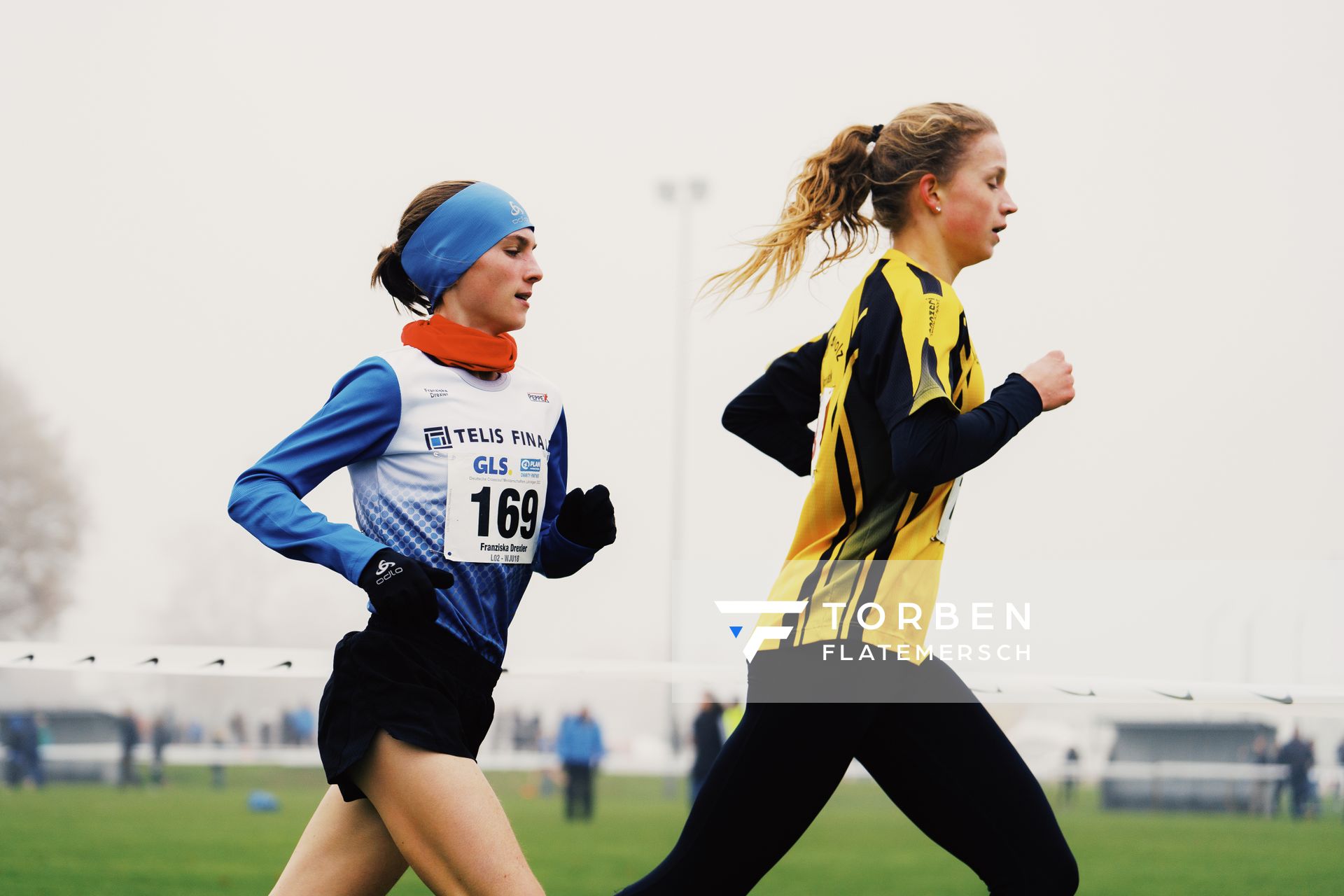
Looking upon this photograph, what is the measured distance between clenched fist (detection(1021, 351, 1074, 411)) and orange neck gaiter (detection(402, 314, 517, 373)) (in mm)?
1267

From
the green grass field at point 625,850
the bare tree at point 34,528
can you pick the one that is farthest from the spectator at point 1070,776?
the bare tree at point 34,528

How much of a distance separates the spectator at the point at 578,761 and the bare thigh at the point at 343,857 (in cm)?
1686

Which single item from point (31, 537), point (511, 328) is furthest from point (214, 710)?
point (511, 328)

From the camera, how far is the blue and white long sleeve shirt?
11.3 ft

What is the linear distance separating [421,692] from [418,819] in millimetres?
275

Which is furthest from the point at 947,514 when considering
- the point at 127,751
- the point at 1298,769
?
the point at 127,751

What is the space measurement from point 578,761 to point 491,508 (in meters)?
17.8

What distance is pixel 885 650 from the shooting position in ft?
11.3

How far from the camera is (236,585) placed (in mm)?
68312

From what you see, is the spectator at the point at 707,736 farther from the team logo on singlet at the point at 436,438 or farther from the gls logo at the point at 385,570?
the gls logo at the point at 385,570

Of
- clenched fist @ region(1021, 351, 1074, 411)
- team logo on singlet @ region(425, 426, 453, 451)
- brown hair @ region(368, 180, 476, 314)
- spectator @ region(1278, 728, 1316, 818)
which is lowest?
spectator @ region(1278, 728, 1316, 818)

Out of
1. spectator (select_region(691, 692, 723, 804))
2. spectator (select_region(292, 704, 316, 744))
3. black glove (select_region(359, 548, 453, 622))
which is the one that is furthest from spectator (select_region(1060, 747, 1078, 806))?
black glove (select_region(359, 548, 453, 622))

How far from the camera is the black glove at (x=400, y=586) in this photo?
315 cm

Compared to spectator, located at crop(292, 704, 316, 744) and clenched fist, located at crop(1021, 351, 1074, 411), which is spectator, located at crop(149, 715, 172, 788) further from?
clenched fist, located at crop(1021, 351, 1074, 411)
